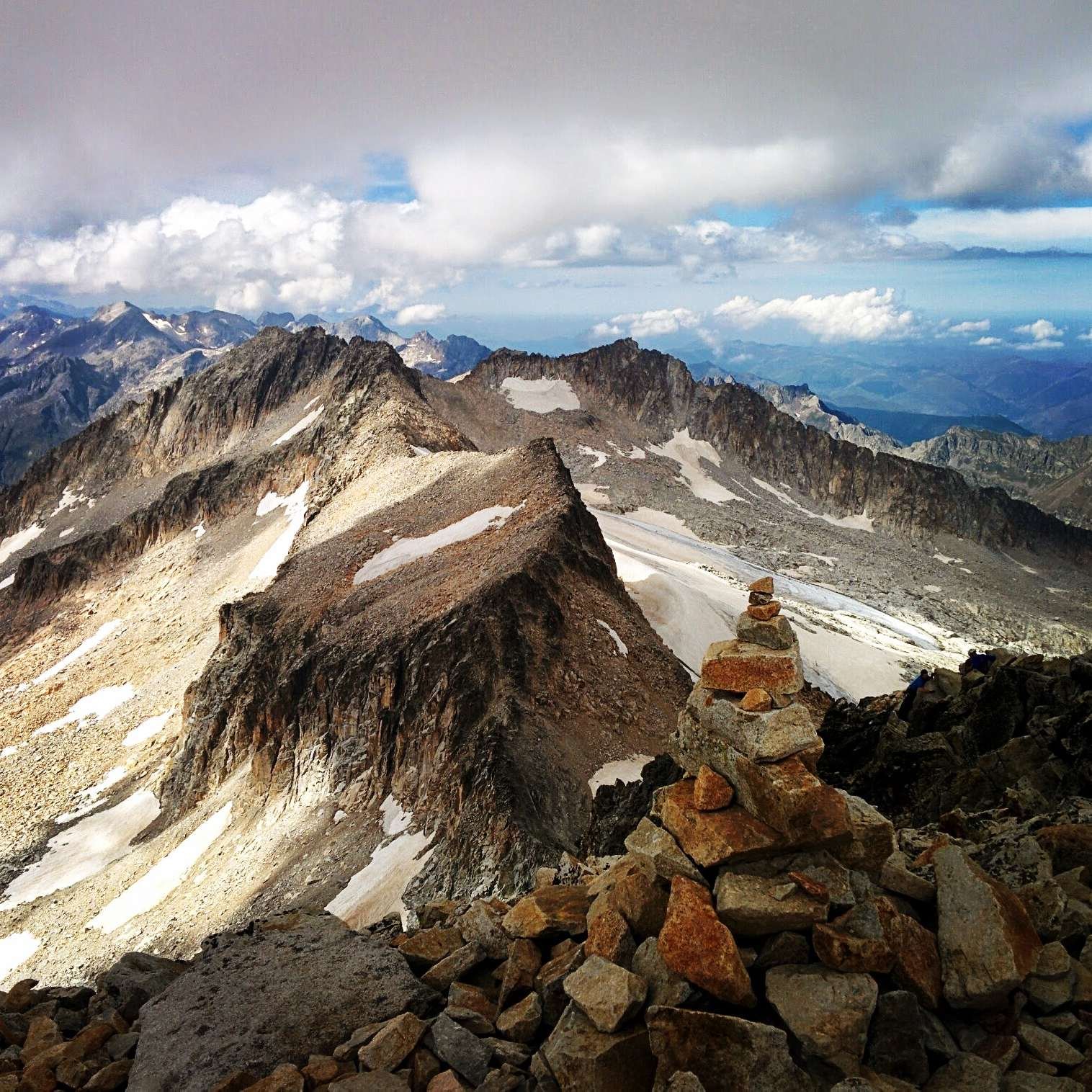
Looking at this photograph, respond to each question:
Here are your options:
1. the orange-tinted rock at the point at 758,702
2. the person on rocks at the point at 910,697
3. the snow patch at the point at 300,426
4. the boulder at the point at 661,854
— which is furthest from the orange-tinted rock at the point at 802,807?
the snow patch at the point at 300,426

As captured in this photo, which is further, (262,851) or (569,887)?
(262,851)

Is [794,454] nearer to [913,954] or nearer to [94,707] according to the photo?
[94,707]

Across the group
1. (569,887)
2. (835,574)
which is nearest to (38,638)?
(569,887)

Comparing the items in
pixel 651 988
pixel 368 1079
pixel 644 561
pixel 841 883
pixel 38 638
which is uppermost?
pixel 841 883

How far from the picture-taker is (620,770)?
25.5 m

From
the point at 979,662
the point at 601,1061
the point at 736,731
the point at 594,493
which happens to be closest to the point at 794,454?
the point at 594,493

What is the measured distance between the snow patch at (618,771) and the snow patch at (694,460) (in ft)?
403

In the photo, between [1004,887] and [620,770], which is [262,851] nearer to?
[620,770]

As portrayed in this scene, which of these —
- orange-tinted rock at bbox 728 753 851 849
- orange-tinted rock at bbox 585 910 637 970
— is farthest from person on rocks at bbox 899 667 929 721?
orange-tinted rock at bbox 585 910 637 970

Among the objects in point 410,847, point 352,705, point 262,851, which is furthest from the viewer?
point 352,705

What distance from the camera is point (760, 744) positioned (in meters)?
8.63

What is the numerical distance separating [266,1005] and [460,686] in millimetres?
18139

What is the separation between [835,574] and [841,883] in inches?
4310

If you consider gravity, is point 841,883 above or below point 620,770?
above
